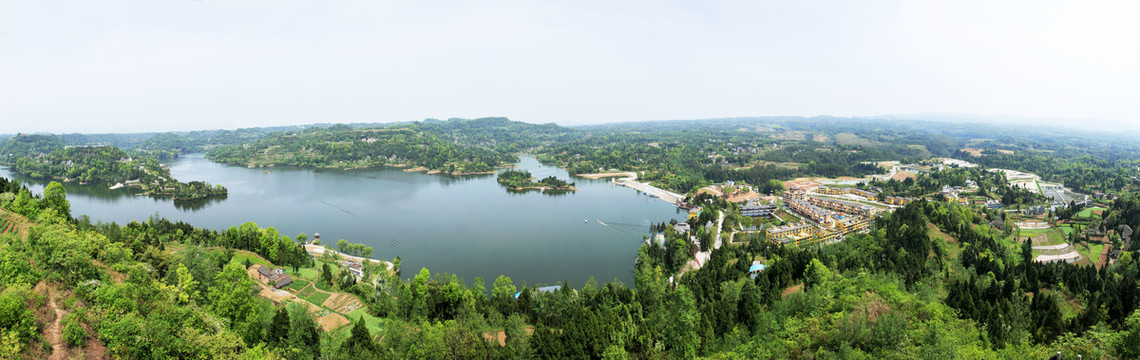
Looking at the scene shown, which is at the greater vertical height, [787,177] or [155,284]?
[155,284]

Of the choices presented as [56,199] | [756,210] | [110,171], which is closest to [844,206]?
[756,210]

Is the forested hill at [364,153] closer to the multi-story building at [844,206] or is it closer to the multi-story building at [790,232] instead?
the multi-story building at [844,206]

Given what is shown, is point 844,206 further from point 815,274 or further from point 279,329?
point 279,329

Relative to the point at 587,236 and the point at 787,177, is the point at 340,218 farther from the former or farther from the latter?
the point at 787,177

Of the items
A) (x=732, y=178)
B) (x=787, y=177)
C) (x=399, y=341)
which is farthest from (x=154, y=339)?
(x=787, y=177)

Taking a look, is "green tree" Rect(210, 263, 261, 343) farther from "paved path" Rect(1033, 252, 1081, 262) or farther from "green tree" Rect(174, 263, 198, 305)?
"paved path" Rect(1033, 252, 1081, 262)

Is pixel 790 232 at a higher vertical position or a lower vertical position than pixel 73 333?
lower
